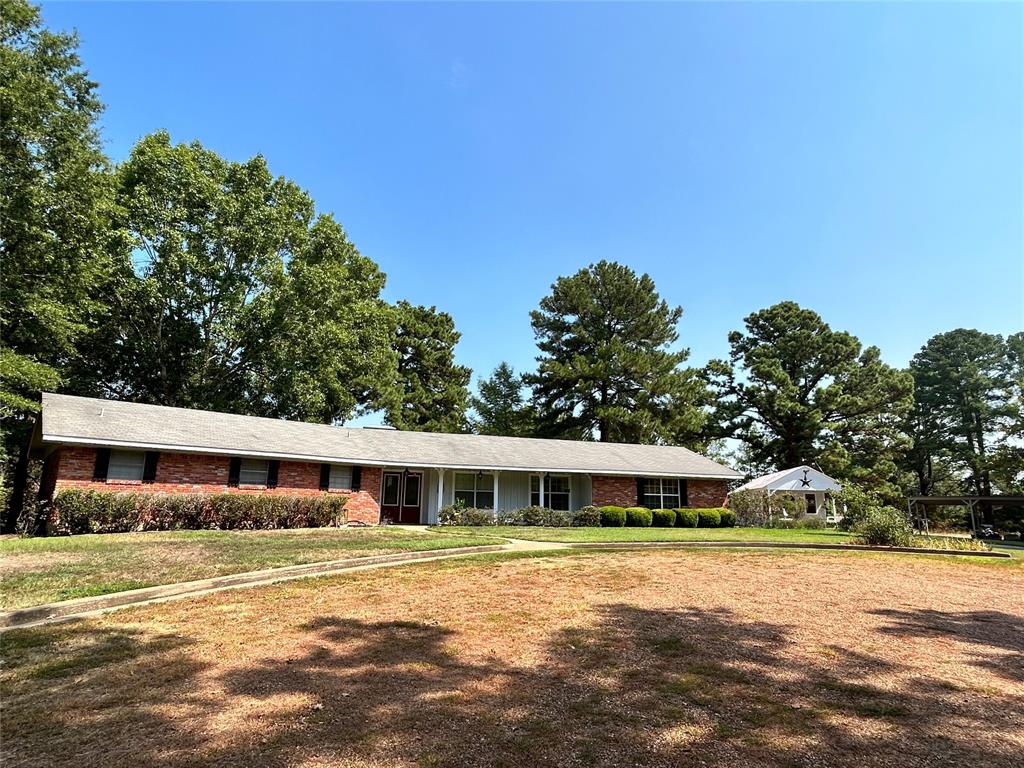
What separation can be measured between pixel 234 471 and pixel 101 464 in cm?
363

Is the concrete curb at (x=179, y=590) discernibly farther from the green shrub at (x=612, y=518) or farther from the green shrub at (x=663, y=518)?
the green shrub at (x=663, y=518)

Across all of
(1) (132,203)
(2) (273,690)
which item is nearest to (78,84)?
(1) (132,203)

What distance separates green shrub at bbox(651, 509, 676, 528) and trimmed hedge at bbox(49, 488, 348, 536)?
12.7m

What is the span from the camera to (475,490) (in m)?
23.3

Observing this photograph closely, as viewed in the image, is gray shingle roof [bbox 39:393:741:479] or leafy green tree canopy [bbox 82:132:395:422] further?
leafy green tree canopy [bbox 82:132:395:422]

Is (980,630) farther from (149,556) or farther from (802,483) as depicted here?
(802,483)

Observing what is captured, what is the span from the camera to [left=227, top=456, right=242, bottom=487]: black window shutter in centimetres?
1809

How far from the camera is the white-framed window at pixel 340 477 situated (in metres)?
20.3

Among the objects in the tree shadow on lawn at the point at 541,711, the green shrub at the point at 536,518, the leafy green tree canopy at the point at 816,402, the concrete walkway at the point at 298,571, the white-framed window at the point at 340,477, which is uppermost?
the leafy green tree canopy at the point at 816,402

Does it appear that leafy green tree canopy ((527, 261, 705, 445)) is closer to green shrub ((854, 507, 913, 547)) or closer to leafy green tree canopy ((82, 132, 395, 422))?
leafy green tree canopy ((82, 132, 395, 422))

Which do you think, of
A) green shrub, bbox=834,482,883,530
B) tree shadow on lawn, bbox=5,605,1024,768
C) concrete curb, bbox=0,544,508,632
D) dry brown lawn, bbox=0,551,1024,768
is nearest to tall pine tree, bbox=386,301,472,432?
green shrub, bbox=834,482,883,530

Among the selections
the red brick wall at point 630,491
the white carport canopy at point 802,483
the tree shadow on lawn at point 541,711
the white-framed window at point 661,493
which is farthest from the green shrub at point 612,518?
the tree shadow on lawn at point 541,711

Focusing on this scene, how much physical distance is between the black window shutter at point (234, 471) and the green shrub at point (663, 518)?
52.7 feet

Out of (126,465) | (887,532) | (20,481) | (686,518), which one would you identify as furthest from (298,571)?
(20,481)
